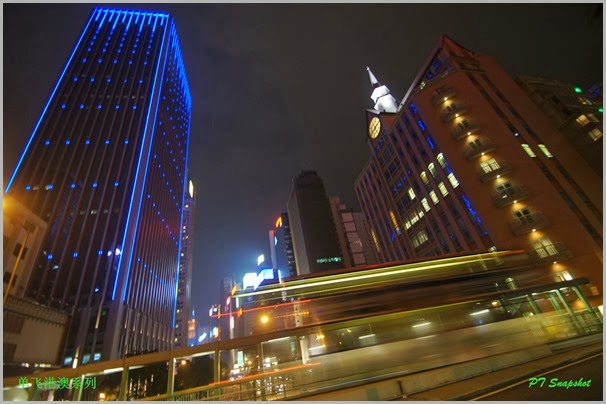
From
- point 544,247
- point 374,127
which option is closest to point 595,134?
point 544,247

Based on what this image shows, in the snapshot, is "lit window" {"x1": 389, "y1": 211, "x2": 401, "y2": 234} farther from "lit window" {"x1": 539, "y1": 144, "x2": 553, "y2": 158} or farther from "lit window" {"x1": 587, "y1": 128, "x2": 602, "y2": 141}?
"lit window" {"x1": 587, "y1": 128, "x2": 602, "y2": 141}

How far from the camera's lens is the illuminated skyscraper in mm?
57844

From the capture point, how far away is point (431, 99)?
4212 cm

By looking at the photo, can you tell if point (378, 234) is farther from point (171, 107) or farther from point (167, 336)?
point (171, 107)

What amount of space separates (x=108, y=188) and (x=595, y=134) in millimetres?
89638

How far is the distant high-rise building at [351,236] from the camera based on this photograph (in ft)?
381

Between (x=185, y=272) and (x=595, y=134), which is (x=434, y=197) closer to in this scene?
(x=595, y=134)

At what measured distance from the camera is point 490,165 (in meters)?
35.1

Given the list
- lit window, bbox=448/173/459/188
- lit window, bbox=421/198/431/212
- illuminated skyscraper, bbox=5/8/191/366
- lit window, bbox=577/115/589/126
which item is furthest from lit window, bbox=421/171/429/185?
illuminated skyscraper, bbox=5/8/191/366

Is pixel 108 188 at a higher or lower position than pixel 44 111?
lower

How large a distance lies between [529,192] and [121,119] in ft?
299

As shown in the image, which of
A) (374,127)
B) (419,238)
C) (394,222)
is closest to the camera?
(419,238)

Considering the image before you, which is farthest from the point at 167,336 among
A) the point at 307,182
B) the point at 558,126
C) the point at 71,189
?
the point at 558,126

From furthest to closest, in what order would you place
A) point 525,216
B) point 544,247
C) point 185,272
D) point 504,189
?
point 185,272 < point 504,189 < point 525,216 < point 544,247
